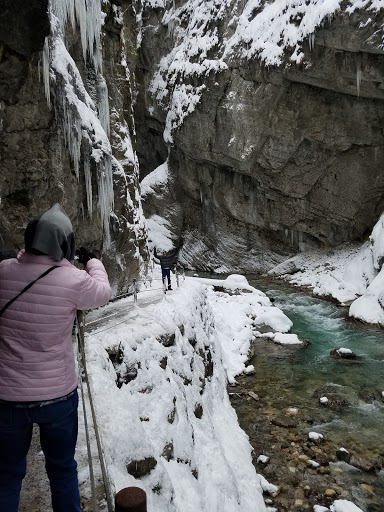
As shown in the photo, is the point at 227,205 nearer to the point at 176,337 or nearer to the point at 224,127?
the point at 224,127

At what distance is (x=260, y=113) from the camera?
23.2 m

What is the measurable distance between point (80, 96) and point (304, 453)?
9025 millimetres

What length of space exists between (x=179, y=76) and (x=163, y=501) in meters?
29.0

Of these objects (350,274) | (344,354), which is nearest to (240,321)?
(344,354)

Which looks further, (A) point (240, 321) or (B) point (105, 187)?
(A) point (240, 321)

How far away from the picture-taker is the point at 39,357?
2.19m

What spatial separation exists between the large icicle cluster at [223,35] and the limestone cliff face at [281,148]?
24 cm

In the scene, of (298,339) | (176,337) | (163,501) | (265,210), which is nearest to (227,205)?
(265,210)

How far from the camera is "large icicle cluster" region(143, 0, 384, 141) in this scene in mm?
19297

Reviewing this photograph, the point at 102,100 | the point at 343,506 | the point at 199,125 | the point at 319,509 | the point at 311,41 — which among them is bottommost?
the point at 319,509

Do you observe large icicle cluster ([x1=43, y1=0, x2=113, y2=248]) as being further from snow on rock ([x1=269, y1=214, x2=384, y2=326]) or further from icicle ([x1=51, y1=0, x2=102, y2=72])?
snow on rock ([x1=269, y1=214, x2=384, y2=326])

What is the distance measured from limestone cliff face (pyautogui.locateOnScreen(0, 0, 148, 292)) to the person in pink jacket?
11.6ft

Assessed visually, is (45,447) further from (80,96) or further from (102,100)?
(102,100)

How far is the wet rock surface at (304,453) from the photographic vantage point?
19.2 feet
